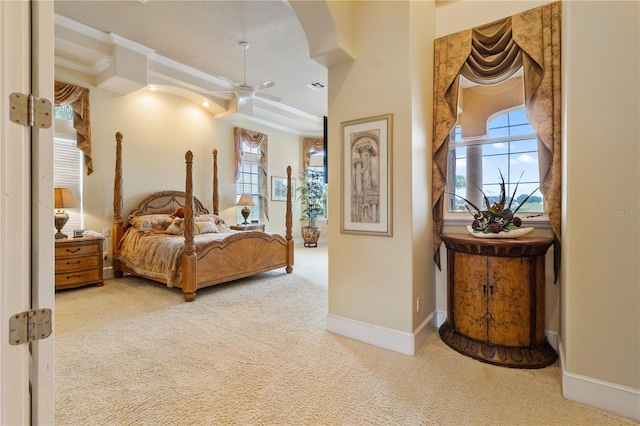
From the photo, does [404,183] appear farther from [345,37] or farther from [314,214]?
[314,214]

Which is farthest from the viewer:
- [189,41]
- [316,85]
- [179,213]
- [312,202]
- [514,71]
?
[312,202]

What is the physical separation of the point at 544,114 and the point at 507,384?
187 cm

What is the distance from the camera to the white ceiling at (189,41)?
12.2 feet

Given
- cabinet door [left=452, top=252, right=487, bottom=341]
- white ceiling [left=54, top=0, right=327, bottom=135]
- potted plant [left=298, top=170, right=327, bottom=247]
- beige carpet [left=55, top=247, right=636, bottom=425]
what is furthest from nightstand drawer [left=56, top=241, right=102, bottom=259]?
potted plant [left=298, top=170, right=327, bottom=247]

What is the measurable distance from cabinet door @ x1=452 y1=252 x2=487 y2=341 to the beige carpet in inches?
9.1

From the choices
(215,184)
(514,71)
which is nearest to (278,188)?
(215,184)

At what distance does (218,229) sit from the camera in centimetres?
542

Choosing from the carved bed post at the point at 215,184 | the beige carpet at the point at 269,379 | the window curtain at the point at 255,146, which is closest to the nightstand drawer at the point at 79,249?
the beige carpet at the point at 269,379

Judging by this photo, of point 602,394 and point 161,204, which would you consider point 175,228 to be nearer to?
point 161,204

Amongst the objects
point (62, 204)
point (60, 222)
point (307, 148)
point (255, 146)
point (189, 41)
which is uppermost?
point (189, 41)

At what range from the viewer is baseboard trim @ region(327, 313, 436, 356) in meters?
2.39

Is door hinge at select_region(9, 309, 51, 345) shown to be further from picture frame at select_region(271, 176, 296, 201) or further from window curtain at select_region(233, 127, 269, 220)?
picture frame at select_region(271, 176, 296, 201)

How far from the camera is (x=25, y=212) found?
975 mm

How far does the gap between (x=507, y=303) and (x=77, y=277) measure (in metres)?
4.88
